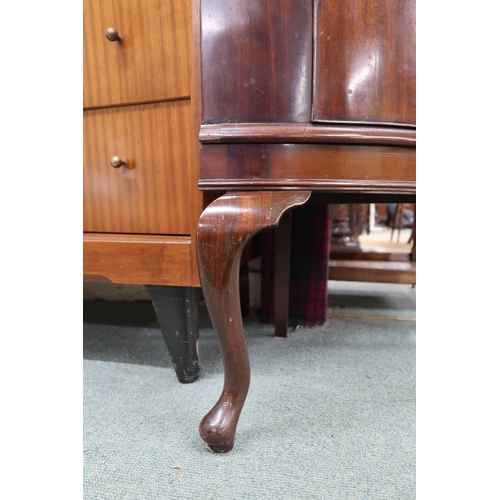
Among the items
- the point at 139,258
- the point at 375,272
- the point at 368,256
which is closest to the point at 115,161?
the point at 139,258

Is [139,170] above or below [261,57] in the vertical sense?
below

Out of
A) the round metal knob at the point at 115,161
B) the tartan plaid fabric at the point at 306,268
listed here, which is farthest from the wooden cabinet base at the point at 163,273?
the tartan plaid fabric at the point at 306,268

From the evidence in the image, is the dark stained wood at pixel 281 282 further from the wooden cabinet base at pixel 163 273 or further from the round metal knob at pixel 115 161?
the round metal knob at pixel 115 161

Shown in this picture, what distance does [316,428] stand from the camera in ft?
1.86

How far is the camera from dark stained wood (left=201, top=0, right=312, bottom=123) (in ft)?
1.51

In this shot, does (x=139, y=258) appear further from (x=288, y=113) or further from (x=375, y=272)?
(x=375, y=272)

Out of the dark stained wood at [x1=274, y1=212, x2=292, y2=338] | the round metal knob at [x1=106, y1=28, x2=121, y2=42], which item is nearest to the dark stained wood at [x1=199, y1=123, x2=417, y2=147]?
the round metal knob at [x1=106, y1=28, x2=121, y2=42]

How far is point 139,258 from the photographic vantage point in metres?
0.69

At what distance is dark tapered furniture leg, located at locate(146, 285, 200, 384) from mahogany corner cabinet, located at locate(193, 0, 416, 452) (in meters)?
0.23

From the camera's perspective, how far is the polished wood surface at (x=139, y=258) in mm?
674

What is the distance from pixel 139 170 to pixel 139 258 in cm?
14

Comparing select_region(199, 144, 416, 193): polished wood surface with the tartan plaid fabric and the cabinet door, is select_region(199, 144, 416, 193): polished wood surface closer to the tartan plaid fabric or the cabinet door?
the cabinet door

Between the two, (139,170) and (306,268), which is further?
(306,268)
